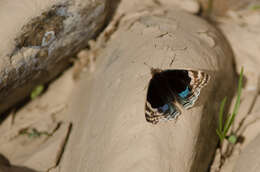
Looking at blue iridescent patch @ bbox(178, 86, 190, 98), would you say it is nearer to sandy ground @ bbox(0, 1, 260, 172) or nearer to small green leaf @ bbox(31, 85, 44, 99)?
sandy ground @ bbox(0, 1, 260, 172)

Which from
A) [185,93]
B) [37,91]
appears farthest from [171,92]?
[37,91]

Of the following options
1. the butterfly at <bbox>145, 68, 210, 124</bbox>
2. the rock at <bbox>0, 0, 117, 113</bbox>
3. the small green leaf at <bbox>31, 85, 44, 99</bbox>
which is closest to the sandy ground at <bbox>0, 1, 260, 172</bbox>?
the small green leaf at <bbox>31, 85, 44, 99</bbox>

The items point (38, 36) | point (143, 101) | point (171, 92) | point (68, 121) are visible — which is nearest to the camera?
point (143, 101)

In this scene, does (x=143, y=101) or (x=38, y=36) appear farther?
(x=38, y=36)

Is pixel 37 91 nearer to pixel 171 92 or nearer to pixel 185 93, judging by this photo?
pixel 171 92

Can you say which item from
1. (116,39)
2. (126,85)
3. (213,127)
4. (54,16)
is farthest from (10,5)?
(213,127)

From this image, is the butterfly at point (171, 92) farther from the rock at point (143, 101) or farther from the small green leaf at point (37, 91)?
the small green leaf at point (37, 91)
